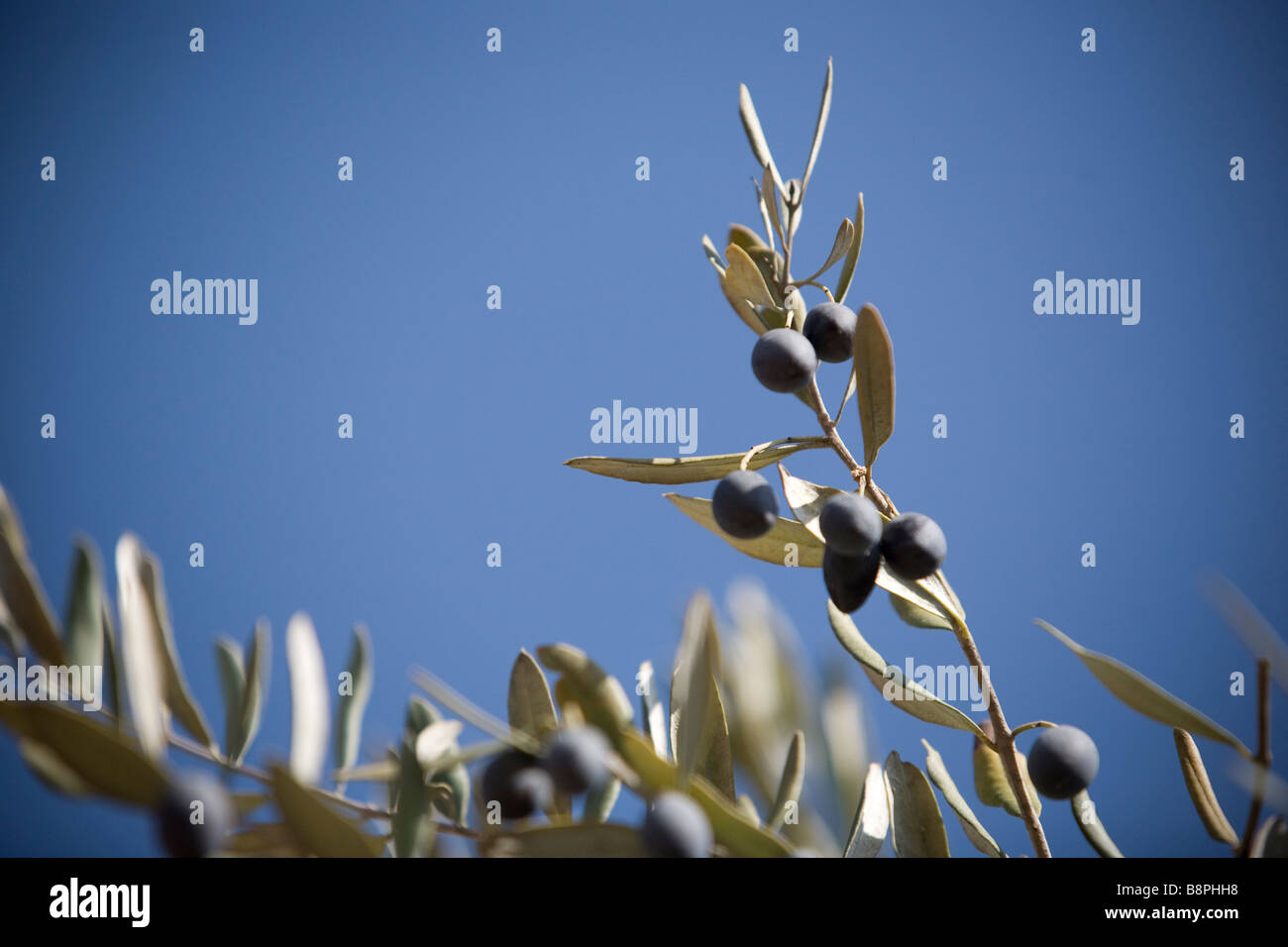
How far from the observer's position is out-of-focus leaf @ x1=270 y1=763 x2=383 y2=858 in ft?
1.15

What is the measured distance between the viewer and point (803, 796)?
0.75m

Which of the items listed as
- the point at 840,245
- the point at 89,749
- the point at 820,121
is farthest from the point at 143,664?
the point at 820,121

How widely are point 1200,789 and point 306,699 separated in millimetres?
640

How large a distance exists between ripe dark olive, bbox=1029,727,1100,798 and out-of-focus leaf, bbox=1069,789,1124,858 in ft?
0.17

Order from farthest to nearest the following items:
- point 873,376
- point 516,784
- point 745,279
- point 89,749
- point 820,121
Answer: point 820,121, point 745,279, point 873,376, point 516,784, point 89,749

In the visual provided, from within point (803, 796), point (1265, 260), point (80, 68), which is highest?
point (80, 68)

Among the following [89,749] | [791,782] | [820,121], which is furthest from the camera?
[820,121]

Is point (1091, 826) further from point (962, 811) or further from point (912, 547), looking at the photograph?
point (912, 547)

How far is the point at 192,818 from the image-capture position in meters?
0.34

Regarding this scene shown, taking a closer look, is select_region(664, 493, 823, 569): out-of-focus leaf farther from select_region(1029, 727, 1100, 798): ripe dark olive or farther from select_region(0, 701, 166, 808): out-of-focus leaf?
select_region(0, 701, 166, 808): out-of-focus leaf

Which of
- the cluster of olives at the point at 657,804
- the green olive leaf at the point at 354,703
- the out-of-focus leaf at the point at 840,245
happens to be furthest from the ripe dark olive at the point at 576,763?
the out-of-focus leaf at the point at 840,245
